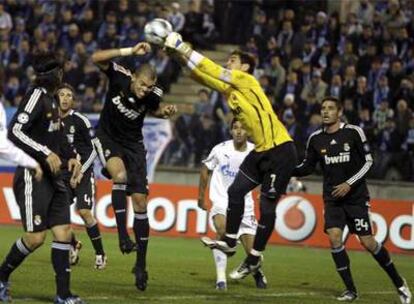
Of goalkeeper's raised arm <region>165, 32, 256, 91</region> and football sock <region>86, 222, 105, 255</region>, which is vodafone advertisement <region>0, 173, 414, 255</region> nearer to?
football sock <region>86, 222, 105, 255</region>

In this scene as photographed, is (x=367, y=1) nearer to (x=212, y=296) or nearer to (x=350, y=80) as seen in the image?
(x=350, y=80)

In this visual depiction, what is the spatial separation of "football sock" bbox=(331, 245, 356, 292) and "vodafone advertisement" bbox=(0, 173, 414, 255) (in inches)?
322

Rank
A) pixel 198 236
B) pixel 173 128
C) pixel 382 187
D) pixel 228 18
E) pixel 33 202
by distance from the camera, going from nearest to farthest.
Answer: pixel 33 202 < pixel 198 236 < pixel 382 187 < pixel 173 128 < pixel 228 18

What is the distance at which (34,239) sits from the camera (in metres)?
12.2

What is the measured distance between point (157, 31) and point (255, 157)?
2139 mm

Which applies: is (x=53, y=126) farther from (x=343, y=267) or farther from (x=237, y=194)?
(x=343, y=267)

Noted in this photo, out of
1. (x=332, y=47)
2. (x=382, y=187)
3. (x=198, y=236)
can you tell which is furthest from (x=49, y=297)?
(x=332, y=47)

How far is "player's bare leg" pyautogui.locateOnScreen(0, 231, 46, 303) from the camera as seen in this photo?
12195 millimetres

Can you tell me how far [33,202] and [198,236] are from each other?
12.8 m

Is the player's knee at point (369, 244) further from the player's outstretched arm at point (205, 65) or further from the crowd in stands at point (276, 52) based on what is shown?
the crowd in stands at point (276, 52)

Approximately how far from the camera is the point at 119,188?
1489 centimetres

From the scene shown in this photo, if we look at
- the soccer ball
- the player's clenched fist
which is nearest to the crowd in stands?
the soccer ball

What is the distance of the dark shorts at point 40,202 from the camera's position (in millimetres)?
12078

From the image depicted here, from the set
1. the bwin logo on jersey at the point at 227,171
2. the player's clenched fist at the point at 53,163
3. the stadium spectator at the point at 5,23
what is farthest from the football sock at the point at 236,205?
the stadium spectator at the point at 5,23
